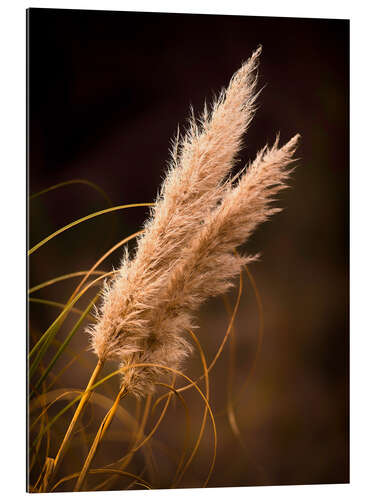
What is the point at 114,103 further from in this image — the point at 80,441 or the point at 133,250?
the point at 80,441

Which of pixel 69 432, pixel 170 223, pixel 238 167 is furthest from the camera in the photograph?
pixel 238 167

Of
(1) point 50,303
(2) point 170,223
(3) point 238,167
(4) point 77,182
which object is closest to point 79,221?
(4) point 77,182

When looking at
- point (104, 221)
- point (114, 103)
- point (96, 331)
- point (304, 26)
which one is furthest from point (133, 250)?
point (304, 26)

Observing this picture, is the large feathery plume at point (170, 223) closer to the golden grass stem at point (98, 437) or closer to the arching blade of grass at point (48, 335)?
the arching blade of grass at point (48, 335)

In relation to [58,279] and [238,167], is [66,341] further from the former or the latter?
[238,167]

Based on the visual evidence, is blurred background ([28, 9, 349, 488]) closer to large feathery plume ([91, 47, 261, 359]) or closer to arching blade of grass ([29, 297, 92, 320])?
arching blade of grass ([29, 297, 92, 320])
